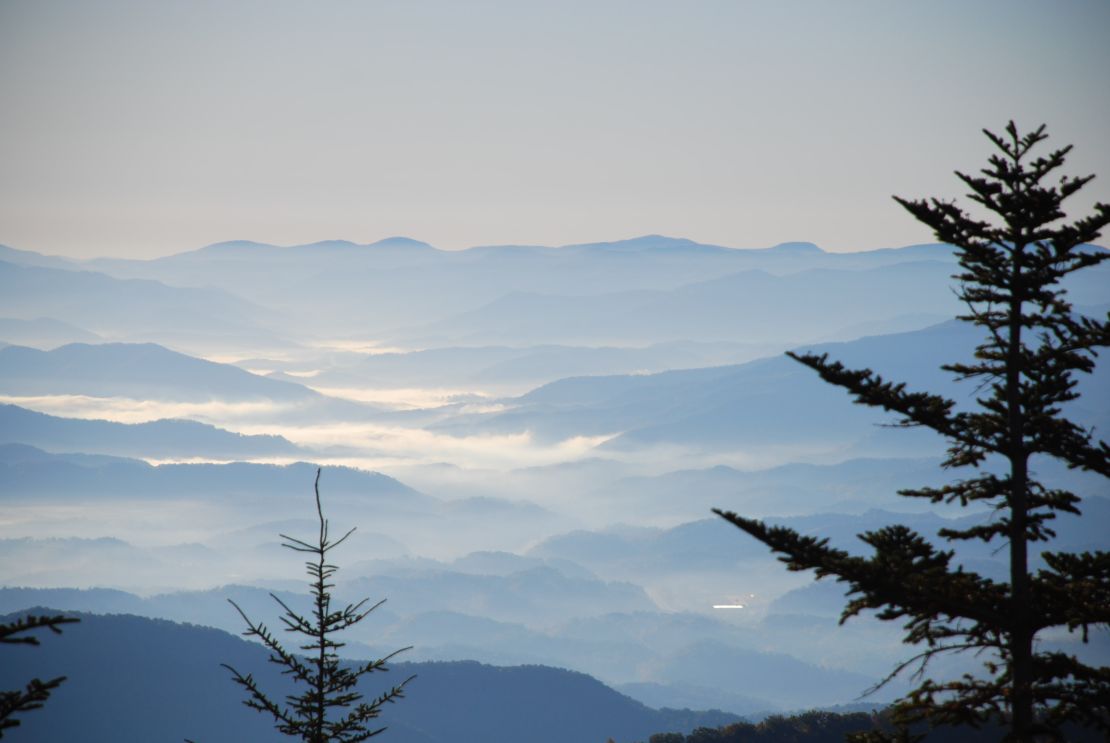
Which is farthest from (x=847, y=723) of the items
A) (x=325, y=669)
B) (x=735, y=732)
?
(x=325, y=669)

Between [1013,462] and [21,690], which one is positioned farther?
[1013,462]

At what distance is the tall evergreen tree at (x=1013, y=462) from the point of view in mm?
13883

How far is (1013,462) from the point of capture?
14977 mm

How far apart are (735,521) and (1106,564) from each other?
5.44 metres

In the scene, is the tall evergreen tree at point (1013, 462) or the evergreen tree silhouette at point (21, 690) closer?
the evergreen tree silhouette at point (21, 690)

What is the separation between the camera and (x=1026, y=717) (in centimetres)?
1434

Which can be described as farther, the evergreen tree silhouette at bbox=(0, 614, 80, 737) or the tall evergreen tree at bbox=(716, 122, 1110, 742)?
the tall evergreen tree at bbox=(716, 122, 1110, 742)

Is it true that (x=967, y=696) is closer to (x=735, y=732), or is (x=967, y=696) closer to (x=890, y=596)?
(x=890, y=596)

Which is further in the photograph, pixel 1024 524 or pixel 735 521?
pixel 1024 524

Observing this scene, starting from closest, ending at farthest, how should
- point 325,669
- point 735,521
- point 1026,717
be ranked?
point 735,521 < point 1026,717 < point 325,669

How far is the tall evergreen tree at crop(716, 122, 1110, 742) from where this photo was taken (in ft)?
45.5

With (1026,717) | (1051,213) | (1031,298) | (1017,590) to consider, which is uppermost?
(1051,213)

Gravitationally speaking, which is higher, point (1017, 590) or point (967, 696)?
point (1017, 590)

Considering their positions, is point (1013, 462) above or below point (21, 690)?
above
